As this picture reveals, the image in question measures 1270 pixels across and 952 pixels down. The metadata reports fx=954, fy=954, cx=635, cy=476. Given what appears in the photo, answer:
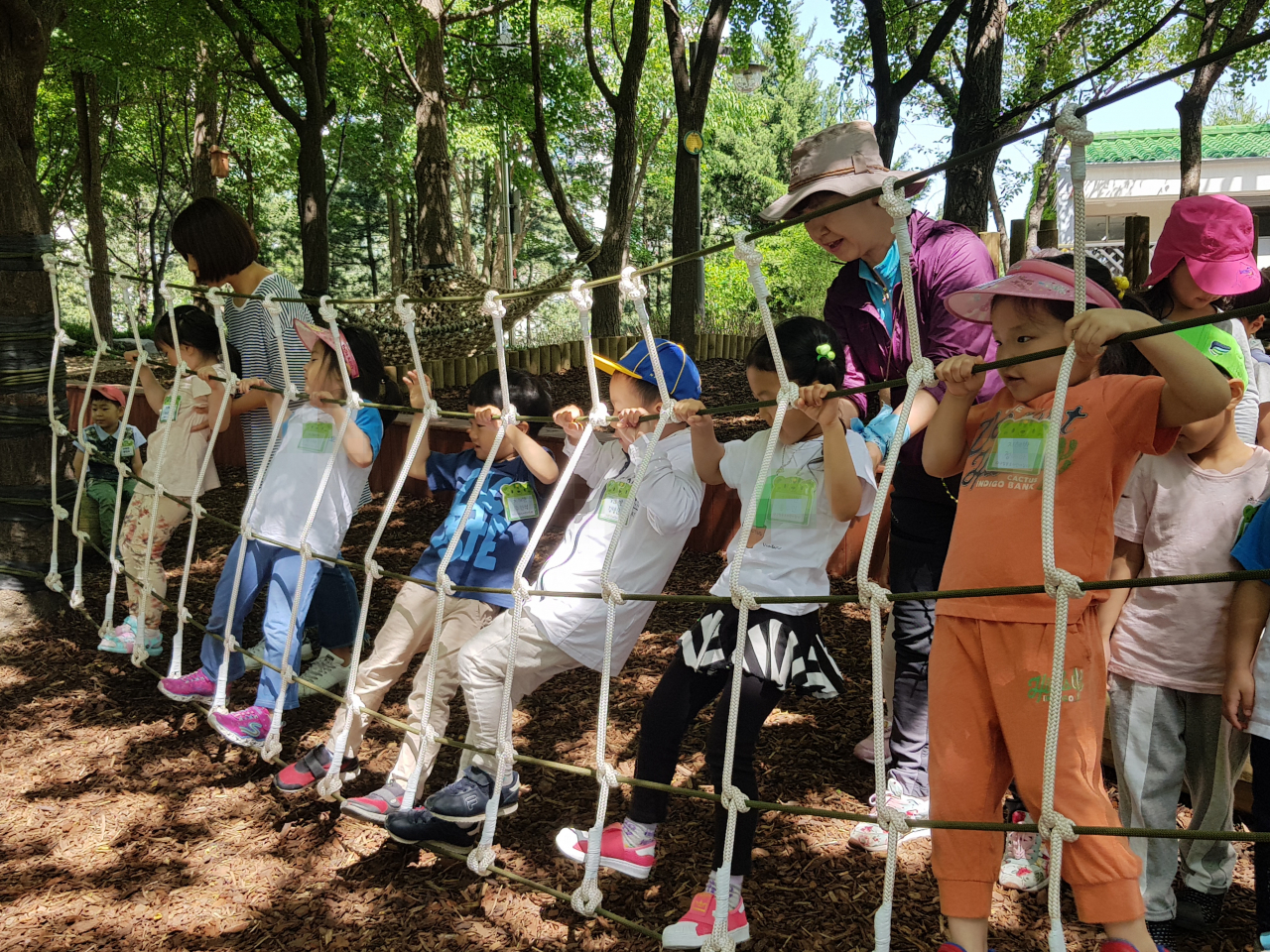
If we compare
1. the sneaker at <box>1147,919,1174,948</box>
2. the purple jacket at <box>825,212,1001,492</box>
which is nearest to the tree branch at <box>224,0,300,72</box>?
the purple jacket at <box>825,212,1001,492</box>

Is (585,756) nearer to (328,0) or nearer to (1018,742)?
(1018,742)

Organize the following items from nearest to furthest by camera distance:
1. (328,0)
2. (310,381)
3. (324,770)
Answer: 1. (324,770)
2. (310,381)
3. (328,0)

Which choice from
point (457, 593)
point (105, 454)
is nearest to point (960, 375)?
point (457, 593)

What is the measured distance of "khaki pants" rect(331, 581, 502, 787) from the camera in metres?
2.05

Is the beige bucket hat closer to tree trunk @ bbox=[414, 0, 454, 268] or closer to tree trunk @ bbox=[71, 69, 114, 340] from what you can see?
tree trunk @ bbox=[414, 0, 454, 268]

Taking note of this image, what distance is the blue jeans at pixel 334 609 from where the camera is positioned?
2570mm

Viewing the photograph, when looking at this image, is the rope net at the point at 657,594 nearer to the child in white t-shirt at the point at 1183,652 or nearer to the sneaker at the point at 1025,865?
the sneaker at the point at 1025,865

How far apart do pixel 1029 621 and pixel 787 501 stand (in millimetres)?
532

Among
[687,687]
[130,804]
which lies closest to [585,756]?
[687,687]

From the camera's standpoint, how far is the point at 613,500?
1913mm

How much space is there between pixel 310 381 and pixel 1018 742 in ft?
5.79

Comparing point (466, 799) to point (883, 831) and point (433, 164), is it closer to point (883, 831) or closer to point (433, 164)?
point (883, 831)

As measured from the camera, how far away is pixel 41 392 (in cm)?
299

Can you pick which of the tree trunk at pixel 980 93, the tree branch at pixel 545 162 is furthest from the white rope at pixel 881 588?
the tree branch at pixel 545 162
